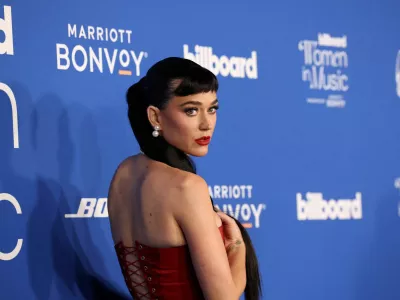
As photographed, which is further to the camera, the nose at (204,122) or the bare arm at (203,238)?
the nose at (204,122)

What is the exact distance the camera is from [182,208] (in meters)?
2.15

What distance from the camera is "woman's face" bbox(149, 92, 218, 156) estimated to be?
7.52 ft

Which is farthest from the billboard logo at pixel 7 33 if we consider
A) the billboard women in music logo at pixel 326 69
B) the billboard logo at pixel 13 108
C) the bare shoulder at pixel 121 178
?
the billboard women in music logo at pixel 326 69

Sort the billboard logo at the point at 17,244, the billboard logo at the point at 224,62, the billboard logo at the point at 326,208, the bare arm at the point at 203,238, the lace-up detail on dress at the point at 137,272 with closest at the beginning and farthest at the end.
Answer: the bare arm at the point at 203,238, the lace-up detail on dress at the point at 137,272, the billboard logo at the point at 17,244, the billboard logo at the point at 224,62, the billboard logo at the point at 326,208

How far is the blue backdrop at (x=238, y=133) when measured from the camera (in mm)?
2670

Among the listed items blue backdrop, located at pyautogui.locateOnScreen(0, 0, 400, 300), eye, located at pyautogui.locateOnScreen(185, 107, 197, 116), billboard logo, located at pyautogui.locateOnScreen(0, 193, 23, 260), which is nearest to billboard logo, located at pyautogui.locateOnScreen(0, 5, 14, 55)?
blue backdrop, located at pyautogui.locateOnScreen(0, 0, 400, 300)

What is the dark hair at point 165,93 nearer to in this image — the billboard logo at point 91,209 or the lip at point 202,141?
the lip at point 202,141

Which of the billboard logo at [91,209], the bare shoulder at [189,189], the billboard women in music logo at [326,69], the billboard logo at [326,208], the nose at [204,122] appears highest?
the billboard women in music logo at [326,69]

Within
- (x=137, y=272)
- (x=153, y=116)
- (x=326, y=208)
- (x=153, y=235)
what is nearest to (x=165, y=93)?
(x=153, y=116)

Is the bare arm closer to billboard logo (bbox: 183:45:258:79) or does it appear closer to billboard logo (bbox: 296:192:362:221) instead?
billboard logo (bbox: 183:45:258:79)

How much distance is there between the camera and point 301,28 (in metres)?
3.43

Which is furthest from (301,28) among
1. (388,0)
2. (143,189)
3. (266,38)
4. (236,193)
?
(143,189)

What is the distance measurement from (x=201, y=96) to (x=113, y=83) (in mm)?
658

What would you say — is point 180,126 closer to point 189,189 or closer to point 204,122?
point 204,122
